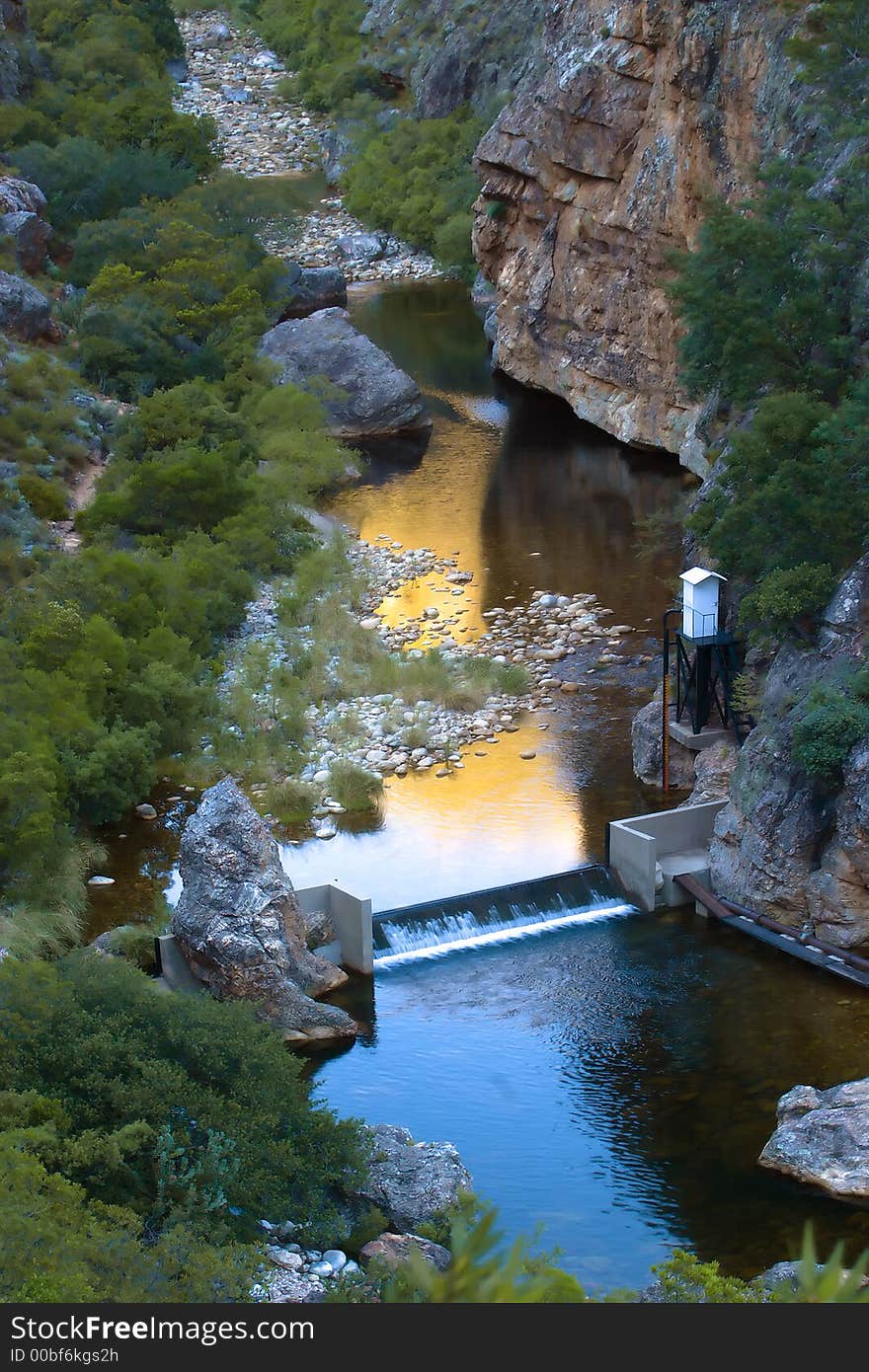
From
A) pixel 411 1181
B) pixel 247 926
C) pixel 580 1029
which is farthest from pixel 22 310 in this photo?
pixel 411 1181

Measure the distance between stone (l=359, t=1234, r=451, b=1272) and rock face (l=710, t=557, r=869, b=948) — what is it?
30.0 ft

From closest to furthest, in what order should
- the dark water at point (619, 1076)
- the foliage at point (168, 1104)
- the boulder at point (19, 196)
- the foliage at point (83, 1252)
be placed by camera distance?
1. the foliage at point (83, 1252)
2. the foliage at point (168, 1104)
3. the dark water at point (619, 1076)
4. the boulder at point (19, 196)

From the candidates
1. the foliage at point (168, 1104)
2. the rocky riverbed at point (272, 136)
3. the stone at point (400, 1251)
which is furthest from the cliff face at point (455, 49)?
the stone at point (400, 1251)

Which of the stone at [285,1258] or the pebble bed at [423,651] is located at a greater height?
the stone at [285,1258]

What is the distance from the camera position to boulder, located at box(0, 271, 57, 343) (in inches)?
1801

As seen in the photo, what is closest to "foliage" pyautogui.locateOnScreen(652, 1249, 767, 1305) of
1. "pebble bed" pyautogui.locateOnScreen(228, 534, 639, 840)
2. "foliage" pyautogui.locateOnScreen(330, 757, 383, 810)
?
"pebble bed" pyautogui.locateOnScreen(228, 534, 639, 840)

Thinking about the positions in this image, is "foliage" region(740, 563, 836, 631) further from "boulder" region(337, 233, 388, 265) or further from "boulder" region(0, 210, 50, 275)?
"boulder" region(337, 233, 388, 265)

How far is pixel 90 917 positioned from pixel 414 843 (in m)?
5.60

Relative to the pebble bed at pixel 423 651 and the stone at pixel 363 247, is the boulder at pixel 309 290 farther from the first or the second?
the pebble bed at pixel 423 651

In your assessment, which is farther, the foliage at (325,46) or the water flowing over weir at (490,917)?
the foliage at (325,46)

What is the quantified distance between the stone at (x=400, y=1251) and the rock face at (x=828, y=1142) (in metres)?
4.44

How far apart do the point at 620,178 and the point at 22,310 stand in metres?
18.8

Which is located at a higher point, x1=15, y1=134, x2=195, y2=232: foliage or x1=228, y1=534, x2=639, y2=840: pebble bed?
x1=15, y1=134, x2=195, y2=232: foliage

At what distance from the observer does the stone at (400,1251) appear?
49.9 feet
